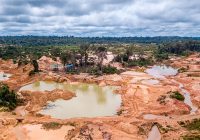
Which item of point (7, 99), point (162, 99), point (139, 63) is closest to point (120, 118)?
point (162, 99)

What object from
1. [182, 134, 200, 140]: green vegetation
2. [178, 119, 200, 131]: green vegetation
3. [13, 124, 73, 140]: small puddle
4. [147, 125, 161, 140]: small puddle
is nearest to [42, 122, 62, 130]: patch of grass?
[13, 124, 73, 140]: small puddle

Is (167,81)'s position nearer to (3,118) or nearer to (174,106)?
(174,106)

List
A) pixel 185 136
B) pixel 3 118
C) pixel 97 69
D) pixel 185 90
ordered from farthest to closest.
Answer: pixel 97 69, pixel 185 90, pixel 3 118, pixel 185 136

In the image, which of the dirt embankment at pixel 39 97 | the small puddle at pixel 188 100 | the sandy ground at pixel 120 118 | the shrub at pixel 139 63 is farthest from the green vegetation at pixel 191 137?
the shrub at pixel 139 63

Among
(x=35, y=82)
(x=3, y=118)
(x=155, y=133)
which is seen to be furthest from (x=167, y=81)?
(x=3, y=118)

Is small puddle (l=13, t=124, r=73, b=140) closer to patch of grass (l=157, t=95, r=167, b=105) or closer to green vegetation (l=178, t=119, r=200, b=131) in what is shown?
green vegetation (l=178, t=119, r=200, b=131)

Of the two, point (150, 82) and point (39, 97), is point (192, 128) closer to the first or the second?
point (39, 97)
